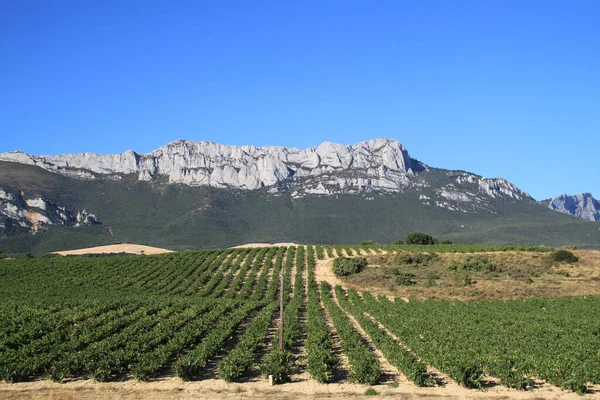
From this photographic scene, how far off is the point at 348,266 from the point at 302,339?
37.5 m

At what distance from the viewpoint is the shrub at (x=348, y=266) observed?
71125mm

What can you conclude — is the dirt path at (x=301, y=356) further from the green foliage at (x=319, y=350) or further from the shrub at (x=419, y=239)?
the shrub at (x=419, y=239)

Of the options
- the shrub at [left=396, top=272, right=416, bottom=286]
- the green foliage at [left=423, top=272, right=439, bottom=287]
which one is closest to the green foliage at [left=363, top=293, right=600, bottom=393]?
the green foliage at [left=423, top=272, right=439, bottom=287]

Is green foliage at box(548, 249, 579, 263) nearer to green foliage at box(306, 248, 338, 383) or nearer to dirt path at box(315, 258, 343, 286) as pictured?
dirt path at box(315, 258, 343, 286)

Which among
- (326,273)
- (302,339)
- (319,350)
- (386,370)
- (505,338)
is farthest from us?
(326,273)

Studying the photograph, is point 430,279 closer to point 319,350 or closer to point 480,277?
point 480,277

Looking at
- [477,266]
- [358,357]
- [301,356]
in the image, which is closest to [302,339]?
[301,356]

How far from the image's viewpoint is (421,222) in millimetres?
192625

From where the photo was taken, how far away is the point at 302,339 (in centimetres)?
3469

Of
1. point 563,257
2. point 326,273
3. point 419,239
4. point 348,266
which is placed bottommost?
point 326,273

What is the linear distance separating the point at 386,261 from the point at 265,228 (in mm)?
Result: 121043

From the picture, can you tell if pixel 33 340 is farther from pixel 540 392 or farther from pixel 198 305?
pixel 540 392

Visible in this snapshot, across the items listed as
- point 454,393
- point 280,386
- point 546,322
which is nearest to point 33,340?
point 280,386

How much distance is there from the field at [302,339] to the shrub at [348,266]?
2.59 metres
